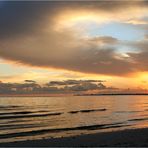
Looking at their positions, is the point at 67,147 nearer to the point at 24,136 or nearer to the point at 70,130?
the point at 24,136

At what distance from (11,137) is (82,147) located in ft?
49.1

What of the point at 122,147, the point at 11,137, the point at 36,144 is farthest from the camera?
the point at 11,137

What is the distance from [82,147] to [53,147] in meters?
2.96

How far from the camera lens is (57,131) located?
37406 mm

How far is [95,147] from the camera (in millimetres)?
19969

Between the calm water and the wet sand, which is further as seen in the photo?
the calm water

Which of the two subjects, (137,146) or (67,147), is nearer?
(137,146)

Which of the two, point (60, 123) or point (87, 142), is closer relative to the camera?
point (87, 142)

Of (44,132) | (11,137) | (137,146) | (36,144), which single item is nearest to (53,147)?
(36,144)

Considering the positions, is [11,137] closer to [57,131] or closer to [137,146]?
[57,131]

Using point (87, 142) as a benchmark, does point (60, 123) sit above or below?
below

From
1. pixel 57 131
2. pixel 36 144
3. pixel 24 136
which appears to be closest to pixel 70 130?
pixel 57 131

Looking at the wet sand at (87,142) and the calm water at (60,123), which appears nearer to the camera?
the wet sand at (87,142)

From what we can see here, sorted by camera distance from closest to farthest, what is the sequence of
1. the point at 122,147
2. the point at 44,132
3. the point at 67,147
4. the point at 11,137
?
the point at 122,147 < the point at 67,147 < the point at 11,137 < the point at 44,132
